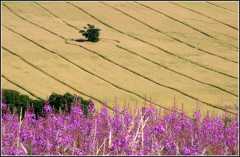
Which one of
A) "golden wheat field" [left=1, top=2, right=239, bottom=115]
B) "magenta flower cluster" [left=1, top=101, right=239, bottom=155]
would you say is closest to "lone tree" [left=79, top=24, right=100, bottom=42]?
"golden wheat field" [left=1, top=2, right=239, bottom=115]

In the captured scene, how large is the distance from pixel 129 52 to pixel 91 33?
3341 millimetres

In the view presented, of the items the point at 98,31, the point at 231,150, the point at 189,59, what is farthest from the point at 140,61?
the point at 231,150

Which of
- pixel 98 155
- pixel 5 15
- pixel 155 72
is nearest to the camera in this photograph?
pixel 98 155

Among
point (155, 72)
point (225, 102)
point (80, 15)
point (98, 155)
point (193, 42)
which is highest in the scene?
point (80, 15)

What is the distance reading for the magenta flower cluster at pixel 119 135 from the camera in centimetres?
481

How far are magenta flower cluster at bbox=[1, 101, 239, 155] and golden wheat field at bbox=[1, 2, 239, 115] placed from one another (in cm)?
1799

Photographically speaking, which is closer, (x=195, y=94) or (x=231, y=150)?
(x=231, y=150)

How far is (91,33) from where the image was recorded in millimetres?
41250

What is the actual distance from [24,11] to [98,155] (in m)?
44.7

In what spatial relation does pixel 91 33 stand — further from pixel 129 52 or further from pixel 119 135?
pixel 119 135

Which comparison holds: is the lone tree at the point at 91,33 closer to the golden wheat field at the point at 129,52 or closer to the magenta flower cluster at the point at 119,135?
the golden wheat field at the point at 129,52

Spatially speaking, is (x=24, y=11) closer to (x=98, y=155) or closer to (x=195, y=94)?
(x=195, y=94)

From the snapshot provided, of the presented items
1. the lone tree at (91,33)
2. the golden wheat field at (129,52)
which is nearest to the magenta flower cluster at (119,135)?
the golden wheat field at (129,52)

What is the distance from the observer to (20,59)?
35500mm
